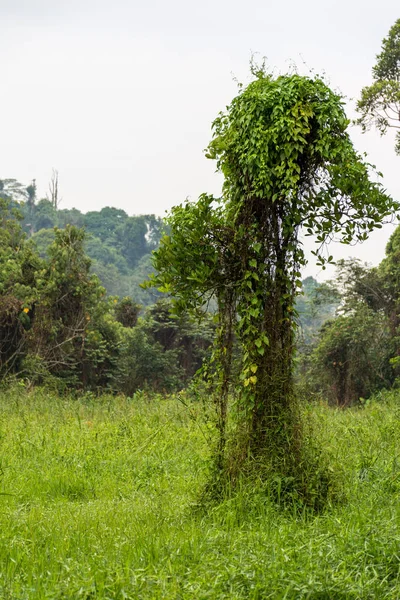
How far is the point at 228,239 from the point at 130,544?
7.90 ft

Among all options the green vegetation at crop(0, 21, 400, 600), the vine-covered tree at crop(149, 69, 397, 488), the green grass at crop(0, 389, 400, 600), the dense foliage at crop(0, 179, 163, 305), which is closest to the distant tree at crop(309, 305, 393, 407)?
the green vegetation at crop(0, 21, 400, 600)

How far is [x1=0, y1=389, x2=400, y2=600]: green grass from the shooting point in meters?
3.64

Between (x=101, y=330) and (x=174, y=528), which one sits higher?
(x=101, y=330)

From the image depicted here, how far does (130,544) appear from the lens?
4277mm

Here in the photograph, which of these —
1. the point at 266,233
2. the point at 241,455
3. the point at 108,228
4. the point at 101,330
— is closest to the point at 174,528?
the point at 241,455

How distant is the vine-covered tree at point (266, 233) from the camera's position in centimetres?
530

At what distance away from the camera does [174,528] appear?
15.3ft

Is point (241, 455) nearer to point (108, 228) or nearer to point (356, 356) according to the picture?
point (356, 356)

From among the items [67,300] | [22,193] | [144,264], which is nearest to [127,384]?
[67,300]

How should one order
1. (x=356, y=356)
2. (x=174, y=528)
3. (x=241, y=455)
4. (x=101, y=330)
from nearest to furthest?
(x=174, y=528)
(x=241, y=455)
(x=356, y=356)
(x=101, y=330)

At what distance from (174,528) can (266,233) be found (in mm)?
2314

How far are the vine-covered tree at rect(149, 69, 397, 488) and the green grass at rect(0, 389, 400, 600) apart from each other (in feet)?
1.53

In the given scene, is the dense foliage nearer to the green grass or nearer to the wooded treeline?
the wooded treeline

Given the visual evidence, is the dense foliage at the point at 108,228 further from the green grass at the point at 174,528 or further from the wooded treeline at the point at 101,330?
the green grass at the point at 174,528
